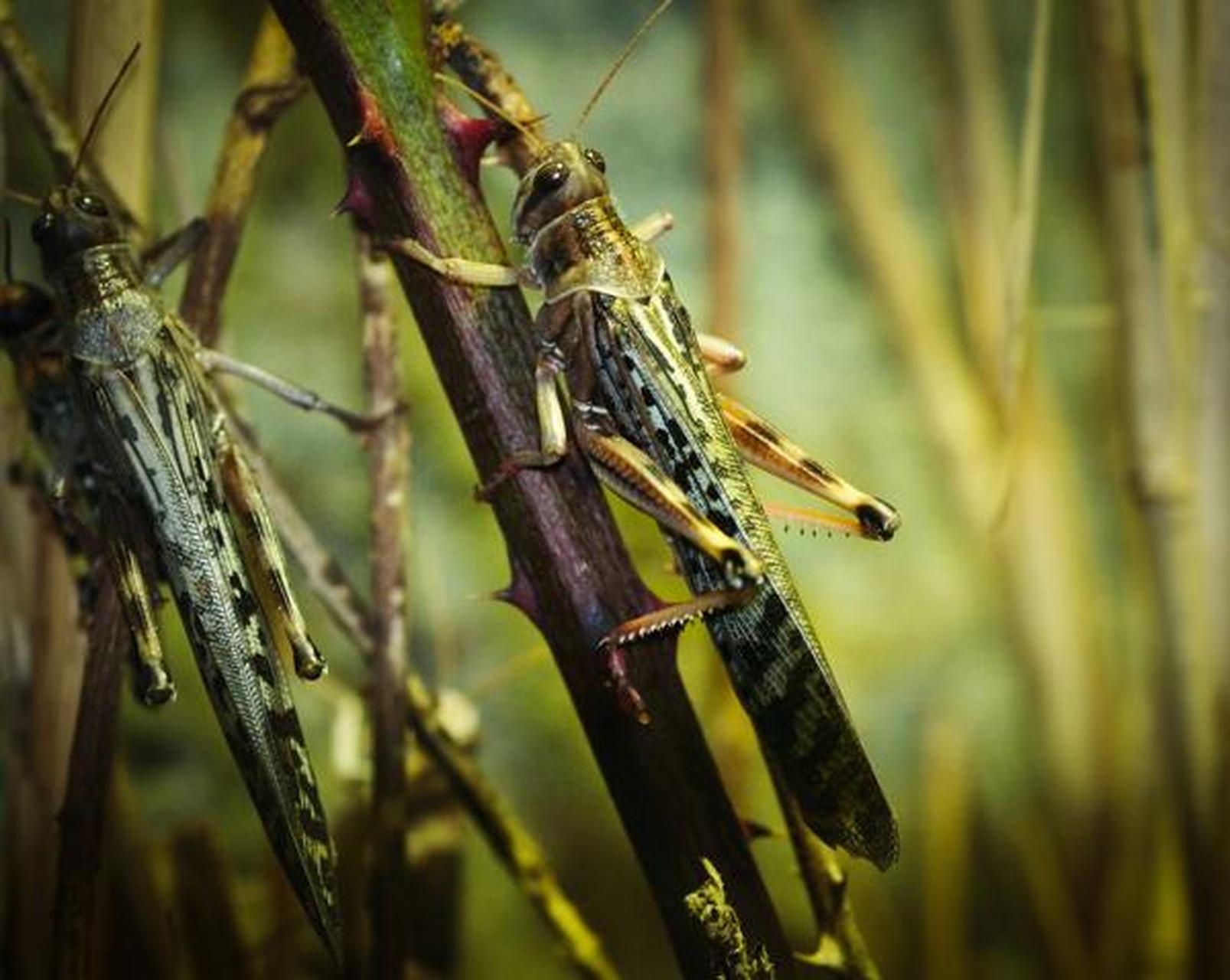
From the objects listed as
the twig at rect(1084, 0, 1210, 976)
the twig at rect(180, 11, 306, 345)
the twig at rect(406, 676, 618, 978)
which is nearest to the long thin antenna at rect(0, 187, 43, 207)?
the twig at rect(180, 11, 306, 345)

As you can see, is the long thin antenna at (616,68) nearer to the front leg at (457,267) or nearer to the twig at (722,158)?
the front leg at (457,267)

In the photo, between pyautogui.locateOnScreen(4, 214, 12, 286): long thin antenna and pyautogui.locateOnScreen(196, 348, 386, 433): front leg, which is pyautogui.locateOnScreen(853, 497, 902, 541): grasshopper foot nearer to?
pyautogui.locateOnScreen(196, 348, 386, 433): front leg

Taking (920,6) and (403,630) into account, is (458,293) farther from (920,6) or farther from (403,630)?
(920,6)

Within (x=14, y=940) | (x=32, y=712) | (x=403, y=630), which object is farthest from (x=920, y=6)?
(x=14, y=940)

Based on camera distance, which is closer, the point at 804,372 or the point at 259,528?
the point at 259,528

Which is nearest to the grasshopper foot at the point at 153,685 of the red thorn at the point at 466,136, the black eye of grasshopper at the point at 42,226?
the black eye of grasshopper at the point at 42,226

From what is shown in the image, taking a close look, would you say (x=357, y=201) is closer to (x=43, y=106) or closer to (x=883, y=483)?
(x=43, y=106)
